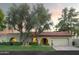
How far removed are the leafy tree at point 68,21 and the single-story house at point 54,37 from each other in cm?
7

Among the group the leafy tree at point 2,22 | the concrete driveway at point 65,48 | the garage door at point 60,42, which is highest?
the leafy tree at point 2,22

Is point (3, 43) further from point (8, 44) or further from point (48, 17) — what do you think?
point (48, 17)

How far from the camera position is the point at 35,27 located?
9219mm

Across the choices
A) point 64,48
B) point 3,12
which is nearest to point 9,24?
point 3,12

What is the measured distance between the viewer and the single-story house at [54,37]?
920cm

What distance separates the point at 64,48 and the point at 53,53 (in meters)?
0.16

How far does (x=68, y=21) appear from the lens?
30.3ft

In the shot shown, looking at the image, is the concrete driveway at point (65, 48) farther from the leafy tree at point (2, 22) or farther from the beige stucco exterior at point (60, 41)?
the leafy tree at point (2, 22)

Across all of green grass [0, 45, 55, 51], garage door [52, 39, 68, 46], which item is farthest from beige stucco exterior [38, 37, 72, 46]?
green grass [0, 45, 55, 51]

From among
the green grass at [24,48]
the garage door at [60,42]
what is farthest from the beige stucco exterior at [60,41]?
the green grass at [24,48]

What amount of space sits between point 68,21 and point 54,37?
27cm

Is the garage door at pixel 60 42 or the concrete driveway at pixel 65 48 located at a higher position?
the garage door at pixel 60 42

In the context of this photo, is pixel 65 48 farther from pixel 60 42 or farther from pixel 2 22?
pixel 2 22

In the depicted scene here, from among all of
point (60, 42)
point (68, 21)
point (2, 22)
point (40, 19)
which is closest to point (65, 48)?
point (60, 42)
